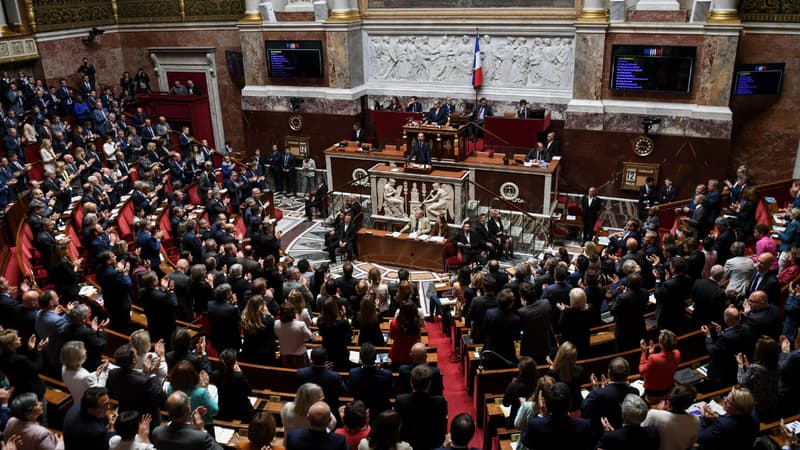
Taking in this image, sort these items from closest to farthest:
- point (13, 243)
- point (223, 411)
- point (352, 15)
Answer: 1. point (223, 411)
2. point (13, 243)
3. point (352, 15)

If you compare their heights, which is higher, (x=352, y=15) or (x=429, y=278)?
(x=352, y=15)

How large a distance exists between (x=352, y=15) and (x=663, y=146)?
28.1 feet

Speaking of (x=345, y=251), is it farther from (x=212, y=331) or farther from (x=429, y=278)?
(x=212, y=331)

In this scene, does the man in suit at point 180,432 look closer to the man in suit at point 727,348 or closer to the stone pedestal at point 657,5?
the man in suit at point 727,348

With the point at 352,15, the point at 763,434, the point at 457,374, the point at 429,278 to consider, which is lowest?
the point at 429,278

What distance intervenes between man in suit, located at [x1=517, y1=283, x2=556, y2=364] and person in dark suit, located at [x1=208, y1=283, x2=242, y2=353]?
2808 millimetres

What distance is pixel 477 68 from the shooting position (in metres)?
15.6

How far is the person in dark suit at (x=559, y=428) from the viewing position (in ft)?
13.5

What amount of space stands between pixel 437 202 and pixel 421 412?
30.4 feet

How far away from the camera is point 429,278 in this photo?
12141 mm

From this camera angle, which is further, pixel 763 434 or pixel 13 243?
pixel 13 243

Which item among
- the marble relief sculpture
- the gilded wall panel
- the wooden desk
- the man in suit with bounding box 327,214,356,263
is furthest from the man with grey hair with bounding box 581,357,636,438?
the gilded wall panel

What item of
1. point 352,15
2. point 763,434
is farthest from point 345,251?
point 763,434

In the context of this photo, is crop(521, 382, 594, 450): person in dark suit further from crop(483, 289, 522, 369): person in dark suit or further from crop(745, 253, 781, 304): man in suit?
crop(745, 253, 781, 304): man in suit
